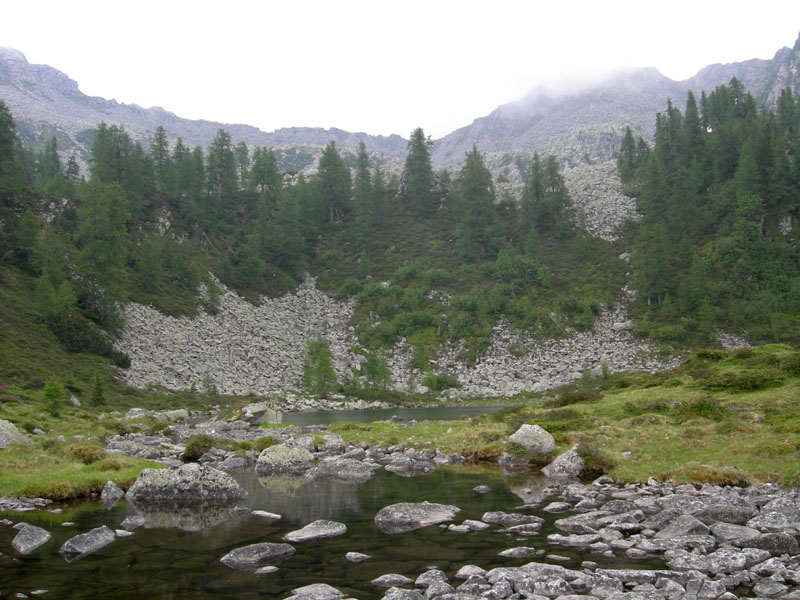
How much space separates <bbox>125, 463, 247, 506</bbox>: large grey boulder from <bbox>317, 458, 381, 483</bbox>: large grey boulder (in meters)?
6.33

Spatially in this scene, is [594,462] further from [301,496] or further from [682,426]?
[301,496]

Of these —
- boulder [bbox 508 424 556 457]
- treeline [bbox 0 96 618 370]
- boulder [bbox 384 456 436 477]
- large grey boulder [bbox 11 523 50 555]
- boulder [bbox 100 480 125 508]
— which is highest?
treeline [bbox 0 96 618 370]

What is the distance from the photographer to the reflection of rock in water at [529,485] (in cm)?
1973

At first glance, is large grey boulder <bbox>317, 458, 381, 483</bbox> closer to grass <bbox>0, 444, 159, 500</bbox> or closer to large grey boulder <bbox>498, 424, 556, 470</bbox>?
large grey boulder <bbox>498, 424, 556, 470</bbox>

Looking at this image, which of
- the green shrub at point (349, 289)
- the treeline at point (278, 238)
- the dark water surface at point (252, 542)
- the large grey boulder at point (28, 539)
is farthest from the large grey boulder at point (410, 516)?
the green shrub at point (349, 289)

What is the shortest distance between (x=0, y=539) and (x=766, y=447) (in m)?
27.6

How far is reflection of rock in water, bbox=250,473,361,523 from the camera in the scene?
18370 millimetres

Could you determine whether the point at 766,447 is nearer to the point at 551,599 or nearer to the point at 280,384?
the point at 551,599

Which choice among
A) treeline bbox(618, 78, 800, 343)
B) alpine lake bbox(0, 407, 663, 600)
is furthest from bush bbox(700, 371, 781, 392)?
treeline bbox(618, 78, 800, 343)

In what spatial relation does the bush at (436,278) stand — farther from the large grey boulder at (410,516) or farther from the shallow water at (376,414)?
the large grey boulder at (410,516)

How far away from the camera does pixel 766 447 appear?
21.2 m

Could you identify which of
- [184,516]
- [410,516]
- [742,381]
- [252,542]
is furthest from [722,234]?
[252,542]

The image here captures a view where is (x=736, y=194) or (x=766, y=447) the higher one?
(x=736, y=194)

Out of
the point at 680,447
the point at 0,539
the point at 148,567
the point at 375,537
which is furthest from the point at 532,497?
the point at 0,539
